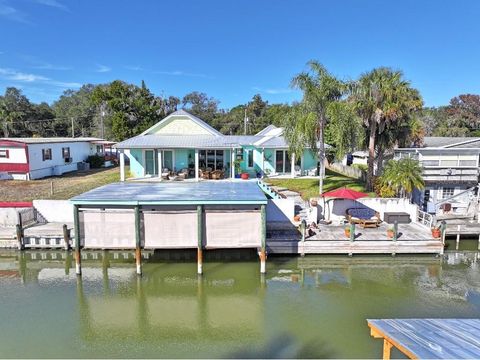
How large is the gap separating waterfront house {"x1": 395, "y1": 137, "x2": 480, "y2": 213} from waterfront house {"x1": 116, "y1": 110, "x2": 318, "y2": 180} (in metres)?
9.32

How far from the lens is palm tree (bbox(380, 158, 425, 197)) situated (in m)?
18.5

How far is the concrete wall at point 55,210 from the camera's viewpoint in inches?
694

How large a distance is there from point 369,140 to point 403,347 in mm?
21081

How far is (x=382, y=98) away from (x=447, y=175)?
6.05 meters

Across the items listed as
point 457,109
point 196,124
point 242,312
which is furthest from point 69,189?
point 457,109

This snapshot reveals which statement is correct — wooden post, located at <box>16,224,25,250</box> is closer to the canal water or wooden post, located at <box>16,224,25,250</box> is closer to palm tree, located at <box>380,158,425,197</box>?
the canal water

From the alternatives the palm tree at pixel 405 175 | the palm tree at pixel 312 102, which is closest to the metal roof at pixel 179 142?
the palm tree at pixel 312 102

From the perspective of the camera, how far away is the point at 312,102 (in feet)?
69.2

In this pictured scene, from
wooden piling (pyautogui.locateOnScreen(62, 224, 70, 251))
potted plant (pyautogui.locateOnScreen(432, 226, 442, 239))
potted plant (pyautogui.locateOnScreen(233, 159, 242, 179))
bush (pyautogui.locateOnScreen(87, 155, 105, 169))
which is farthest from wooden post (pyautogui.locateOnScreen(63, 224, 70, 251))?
bush (pyautogui.locateOnScreen(87, 155, 105, 169))

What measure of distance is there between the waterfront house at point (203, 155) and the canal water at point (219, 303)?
12640 millimetres

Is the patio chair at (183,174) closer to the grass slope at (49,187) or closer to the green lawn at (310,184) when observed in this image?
the grass slope at (49,187)

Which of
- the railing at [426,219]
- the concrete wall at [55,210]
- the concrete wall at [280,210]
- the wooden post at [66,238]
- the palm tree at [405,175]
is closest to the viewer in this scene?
the wooden post at [66,238]

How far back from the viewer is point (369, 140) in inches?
934

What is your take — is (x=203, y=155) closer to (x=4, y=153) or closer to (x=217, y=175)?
(x=217, y=175)
